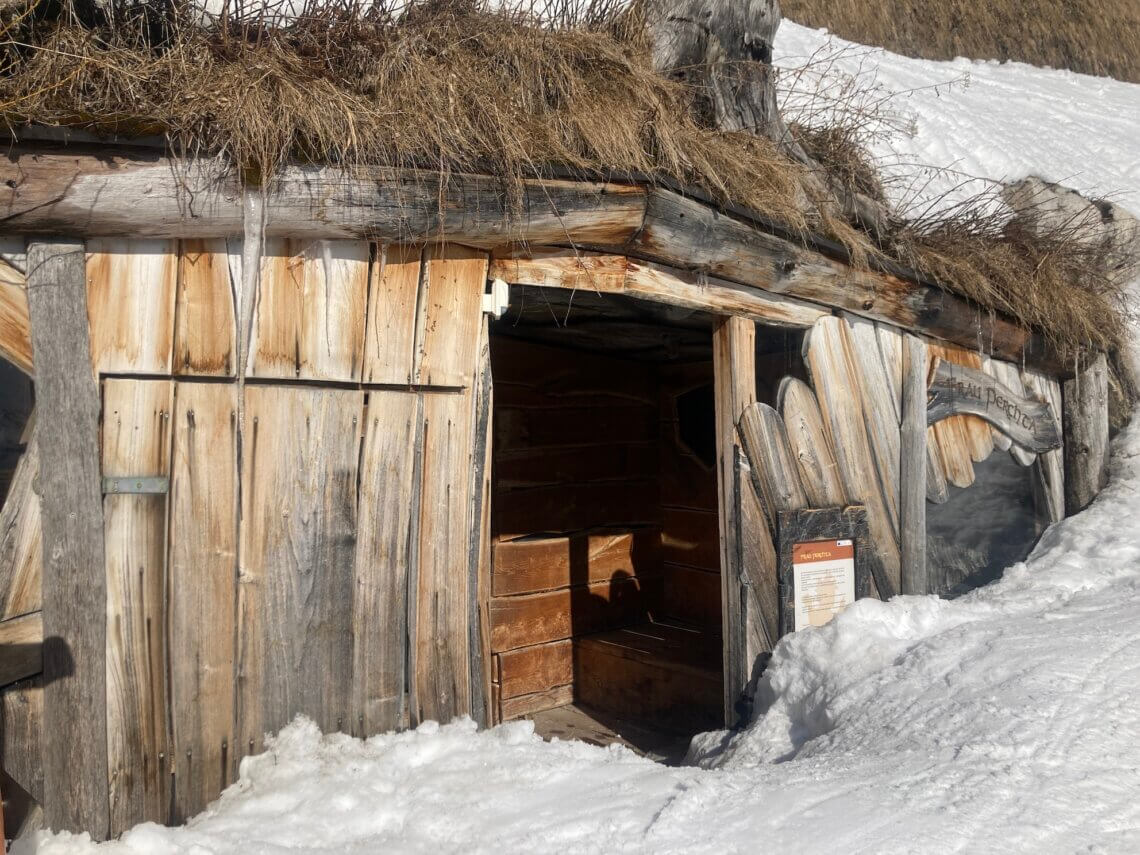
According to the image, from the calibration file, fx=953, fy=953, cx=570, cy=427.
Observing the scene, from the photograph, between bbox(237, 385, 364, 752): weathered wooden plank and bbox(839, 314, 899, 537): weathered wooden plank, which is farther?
bbox(839, 314, 899, 537): weathered wooden plank

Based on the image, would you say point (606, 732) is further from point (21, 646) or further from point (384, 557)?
point (21, 646)

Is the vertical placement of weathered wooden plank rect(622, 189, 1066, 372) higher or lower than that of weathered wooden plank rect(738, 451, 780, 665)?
higher

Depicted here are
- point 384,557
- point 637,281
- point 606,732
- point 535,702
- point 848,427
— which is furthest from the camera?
point 535,702

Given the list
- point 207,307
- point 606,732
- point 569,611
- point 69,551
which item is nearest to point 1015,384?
point 569,611

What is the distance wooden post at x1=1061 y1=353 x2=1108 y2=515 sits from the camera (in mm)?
6012

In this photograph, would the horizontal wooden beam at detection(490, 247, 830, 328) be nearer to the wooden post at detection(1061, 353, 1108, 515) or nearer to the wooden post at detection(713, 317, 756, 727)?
the wooden post at detection(713, 317, 756, 727)

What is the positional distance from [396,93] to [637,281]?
3.59 ft

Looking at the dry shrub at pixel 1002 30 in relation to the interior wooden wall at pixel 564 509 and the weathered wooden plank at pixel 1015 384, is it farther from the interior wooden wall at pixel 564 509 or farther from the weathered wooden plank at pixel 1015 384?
the interior wooden wall at pixel 564 509

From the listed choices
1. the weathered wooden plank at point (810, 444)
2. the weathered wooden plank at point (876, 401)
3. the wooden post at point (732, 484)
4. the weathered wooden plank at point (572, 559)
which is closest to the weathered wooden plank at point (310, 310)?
the wooden post at point (732, 484)

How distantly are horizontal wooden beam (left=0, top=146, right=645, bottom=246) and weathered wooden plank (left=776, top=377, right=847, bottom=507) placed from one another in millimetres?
1266

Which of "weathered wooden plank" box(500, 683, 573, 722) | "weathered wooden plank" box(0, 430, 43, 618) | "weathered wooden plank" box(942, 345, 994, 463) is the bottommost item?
"weathered wooden plank" box(500, 683, 573, 722)

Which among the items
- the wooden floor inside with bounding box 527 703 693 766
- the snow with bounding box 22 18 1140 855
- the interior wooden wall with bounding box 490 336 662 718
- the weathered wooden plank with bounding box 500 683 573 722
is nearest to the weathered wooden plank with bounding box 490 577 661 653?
the interior wooden wall with bounding box 490 336 662 718

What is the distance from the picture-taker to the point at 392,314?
3037 mm

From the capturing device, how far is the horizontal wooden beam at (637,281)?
3285mm
